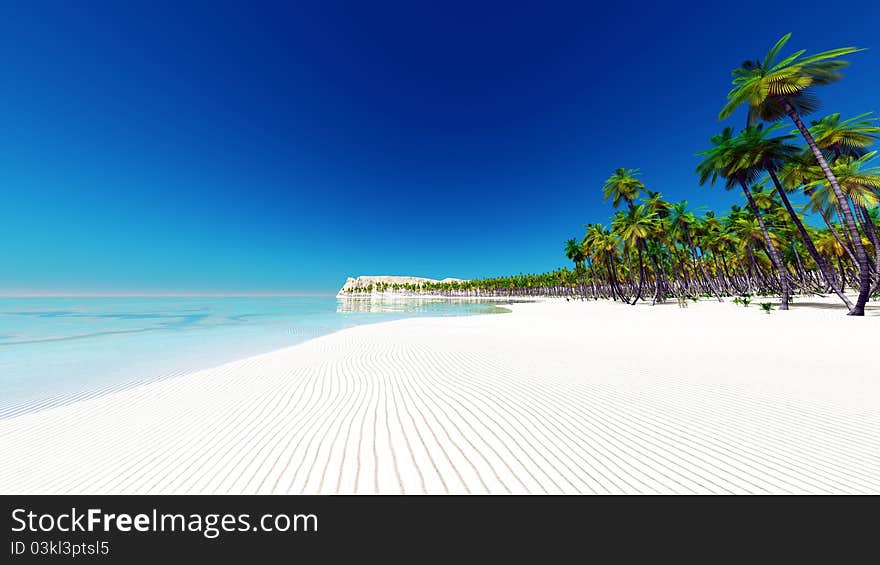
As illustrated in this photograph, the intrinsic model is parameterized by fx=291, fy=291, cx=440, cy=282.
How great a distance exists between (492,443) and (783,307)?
25740 millimetres

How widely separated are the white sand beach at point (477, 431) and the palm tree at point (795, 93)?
1268 centimetres

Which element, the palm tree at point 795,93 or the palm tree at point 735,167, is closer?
the palm tree at point 795,93

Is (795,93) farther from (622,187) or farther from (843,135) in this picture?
(622,187)

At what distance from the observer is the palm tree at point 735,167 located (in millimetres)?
18125

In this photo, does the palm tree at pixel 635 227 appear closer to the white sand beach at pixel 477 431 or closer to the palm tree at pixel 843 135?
the palm tree at pixel 843 135

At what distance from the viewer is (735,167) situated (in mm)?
18469

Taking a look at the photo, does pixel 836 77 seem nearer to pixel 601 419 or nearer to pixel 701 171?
pixel 701 171

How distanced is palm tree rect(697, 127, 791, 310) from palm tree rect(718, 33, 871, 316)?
1934mm

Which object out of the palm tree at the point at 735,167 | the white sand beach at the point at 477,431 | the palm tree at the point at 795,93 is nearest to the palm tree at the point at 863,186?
the palm tree at the point at 795,93

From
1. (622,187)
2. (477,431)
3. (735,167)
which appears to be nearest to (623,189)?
(622,187)

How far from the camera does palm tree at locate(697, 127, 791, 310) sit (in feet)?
59.5
